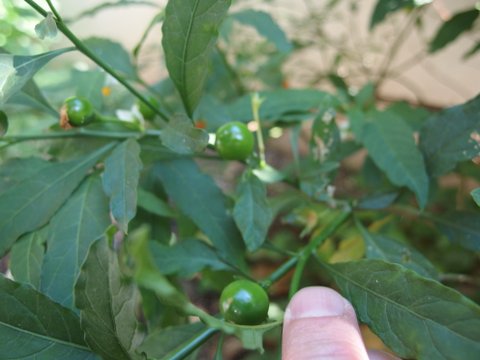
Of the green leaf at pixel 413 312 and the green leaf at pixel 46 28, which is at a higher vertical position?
the green leaf at pixel 46 28

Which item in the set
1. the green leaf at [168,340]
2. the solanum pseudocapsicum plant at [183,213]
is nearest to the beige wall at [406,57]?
the solanum pseudocapsicum plant at [183,213]

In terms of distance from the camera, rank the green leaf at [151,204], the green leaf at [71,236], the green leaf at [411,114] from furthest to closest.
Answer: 1. the green leaf at [411,114]
2. the green leaf at [151,204]
3. the green leaf at [71,236]

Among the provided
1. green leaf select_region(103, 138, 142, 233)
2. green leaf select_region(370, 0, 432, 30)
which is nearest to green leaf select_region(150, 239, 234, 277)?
green leaf select_region(103, 138, 142, 233)

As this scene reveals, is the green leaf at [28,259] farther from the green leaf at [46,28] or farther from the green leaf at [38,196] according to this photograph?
the green leaf at [46,28]

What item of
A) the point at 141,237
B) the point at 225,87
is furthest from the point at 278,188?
the point at 141,237

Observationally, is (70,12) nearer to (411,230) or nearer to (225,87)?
(225,87)

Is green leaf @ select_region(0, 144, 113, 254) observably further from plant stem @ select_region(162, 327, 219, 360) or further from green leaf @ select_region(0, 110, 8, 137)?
plant stem @ select_region(162, 327, 219, 360)

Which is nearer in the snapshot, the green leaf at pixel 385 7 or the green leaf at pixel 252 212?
the green leaf at pixel 252 212
